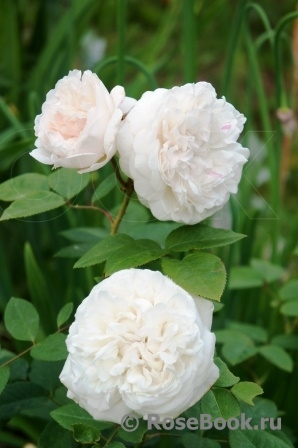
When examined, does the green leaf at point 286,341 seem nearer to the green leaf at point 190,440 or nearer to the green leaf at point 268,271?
the green leaf at point 268,271

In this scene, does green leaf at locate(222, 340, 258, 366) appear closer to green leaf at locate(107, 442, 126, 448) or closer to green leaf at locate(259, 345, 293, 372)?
green leaf at locate(259, 345, 293, 372)

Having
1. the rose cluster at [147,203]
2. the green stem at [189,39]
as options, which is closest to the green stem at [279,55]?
the green stem at [189,39]

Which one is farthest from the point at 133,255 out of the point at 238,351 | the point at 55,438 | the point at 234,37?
the point at 234,37

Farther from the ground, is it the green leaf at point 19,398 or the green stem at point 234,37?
the green stem at point 234,37

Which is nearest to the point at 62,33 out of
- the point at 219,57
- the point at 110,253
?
the point at 110,253

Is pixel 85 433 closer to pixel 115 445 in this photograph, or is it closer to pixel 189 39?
pixel 115 445

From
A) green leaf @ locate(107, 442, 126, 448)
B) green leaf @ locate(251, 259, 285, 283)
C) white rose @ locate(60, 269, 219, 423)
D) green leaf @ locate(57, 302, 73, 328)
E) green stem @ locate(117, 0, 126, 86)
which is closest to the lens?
white rose @ locate(60, 269, 219, 423)

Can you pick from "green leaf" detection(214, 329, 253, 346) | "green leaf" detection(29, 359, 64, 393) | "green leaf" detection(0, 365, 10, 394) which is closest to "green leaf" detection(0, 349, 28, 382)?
"green leaf" detection(29, 359, 64, 393)
